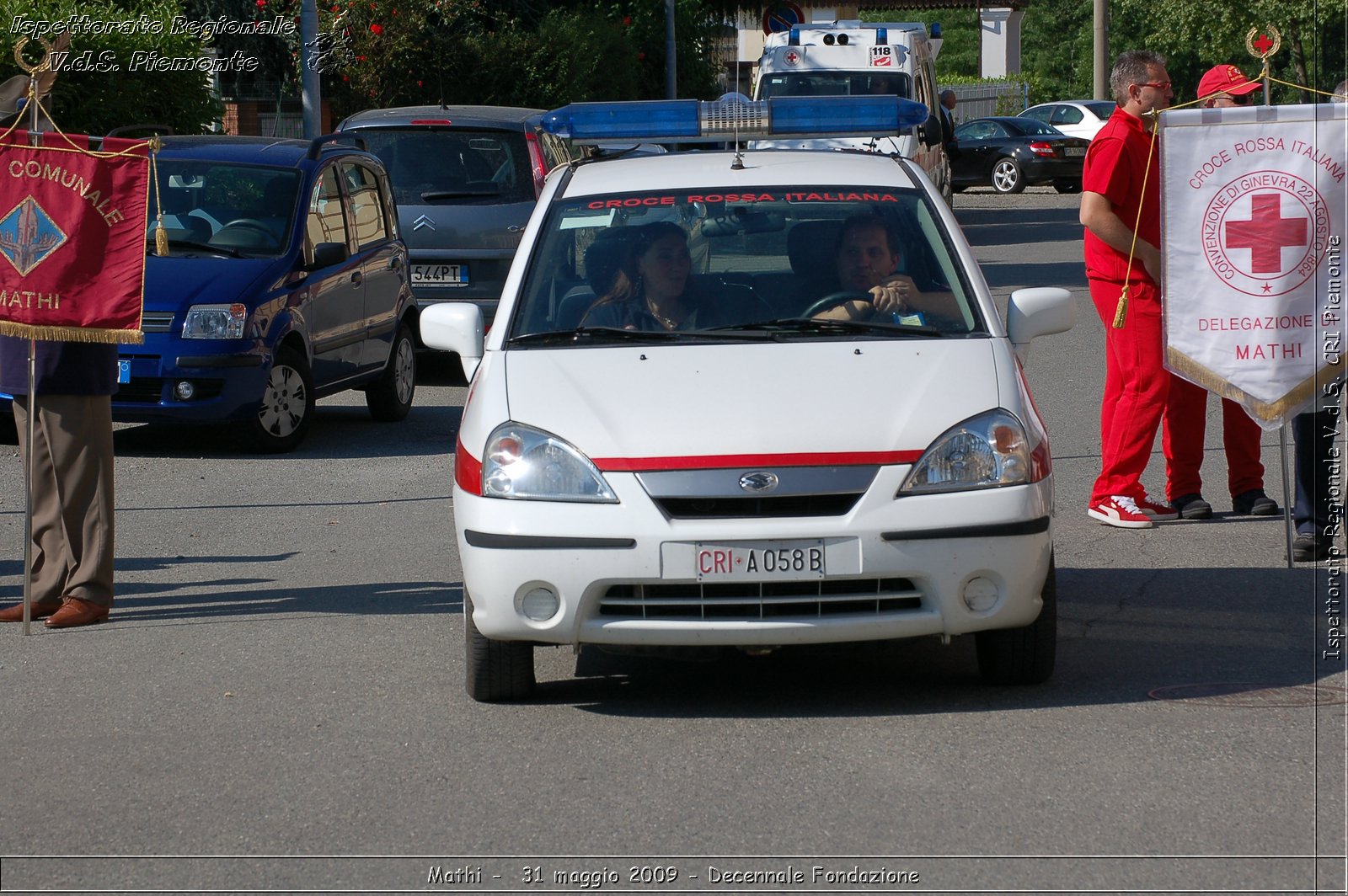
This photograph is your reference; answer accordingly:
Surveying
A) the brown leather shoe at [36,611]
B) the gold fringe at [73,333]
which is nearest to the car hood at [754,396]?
the gold fringe at [73,333]

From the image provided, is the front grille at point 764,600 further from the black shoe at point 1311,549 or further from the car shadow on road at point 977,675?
the black shoe at point 1311,549

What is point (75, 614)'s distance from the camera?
A: 22.7 feet

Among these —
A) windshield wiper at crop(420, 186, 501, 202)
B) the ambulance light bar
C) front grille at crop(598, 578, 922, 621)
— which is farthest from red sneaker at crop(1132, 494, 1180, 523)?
windshield wiper at crop(420, 186, 501, 202)

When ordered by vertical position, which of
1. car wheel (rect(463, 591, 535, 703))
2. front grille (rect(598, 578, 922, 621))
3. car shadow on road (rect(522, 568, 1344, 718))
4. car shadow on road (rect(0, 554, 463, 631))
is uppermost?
front grille (rect(598, 578, 922, 621))

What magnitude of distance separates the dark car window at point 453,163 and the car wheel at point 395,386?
1551mm

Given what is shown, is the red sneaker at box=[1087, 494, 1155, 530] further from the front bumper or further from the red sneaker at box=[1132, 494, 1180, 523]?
the front bumper

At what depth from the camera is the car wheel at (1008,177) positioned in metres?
37.5

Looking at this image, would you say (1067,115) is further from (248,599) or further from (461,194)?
(248,599)

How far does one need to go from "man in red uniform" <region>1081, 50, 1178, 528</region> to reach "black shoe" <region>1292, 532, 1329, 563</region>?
2.91 feet

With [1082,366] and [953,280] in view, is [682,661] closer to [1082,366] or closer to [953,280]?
[953,280]

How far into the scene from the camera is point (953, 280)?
6.23 meters

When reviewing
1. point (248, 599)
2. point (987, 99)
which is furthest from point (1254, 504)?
point (987, 99)

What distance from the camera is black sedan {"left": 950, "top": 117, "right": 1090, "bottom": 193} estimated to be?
1447 inches

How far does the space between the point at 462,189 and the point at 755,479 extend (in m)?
9.17
